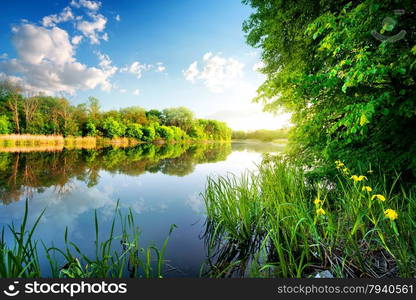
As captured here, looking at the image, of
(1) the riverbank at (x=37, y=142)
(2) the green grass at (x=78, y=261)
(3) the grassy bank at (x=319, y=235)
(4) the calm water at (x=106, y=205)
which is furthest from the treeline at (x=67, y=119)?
(3) the grassy bank at (x=319, y=235)

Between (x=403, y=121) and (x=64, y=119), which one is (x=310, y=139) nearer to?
(x=403, y=121)

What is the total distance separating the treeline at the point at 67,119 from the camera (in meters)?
33.2

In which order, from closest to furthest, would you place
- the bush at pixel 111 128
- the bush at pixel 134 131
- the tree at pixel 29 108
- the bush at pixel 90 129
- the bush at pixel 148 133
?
the tree at pixel 29 108
the bush at pixel 90 129
the bush at pixel 111 128
the bush at pixel 134 131
the bush at pixel 148 133

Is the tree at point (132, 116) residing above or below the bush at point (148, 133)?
above

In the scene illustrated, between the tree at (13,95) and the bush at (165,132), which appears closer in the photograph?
the tree at (13,95)

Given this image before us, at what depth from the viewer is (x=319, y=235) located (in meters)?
2.67

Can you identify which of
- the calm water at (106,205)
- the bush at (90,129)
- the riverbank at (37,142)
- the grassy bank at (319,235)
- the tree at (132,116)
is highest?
the tree at (132,116)

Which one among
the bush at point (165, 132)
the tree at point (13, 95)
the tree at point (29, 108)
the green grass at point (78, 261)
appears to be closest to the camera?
the green grass at point (78, 261)

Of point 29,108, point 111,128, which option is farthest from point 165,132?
point 29,108

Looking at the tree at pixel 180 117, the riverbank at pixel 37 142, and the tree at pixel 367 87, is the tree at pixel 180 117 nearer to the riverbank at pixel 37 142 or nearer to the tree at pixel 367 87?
the riverbank at pixel 37 142

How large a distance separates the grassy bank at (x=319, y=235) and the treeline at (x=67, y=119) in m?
40.3

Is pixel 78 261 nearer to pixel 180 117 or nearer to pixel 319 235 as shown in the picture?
pixel 319 235

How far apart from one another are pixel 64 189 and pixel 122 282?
7101 millimetres

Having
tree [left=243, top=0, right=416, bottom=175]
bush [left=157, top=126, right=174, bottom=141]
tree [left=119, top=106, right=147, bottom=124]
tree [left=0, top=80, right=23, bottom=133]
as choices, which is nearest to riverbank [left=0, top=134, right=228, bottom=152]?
tree [left=0, top=80, right=23, bottom=133]
